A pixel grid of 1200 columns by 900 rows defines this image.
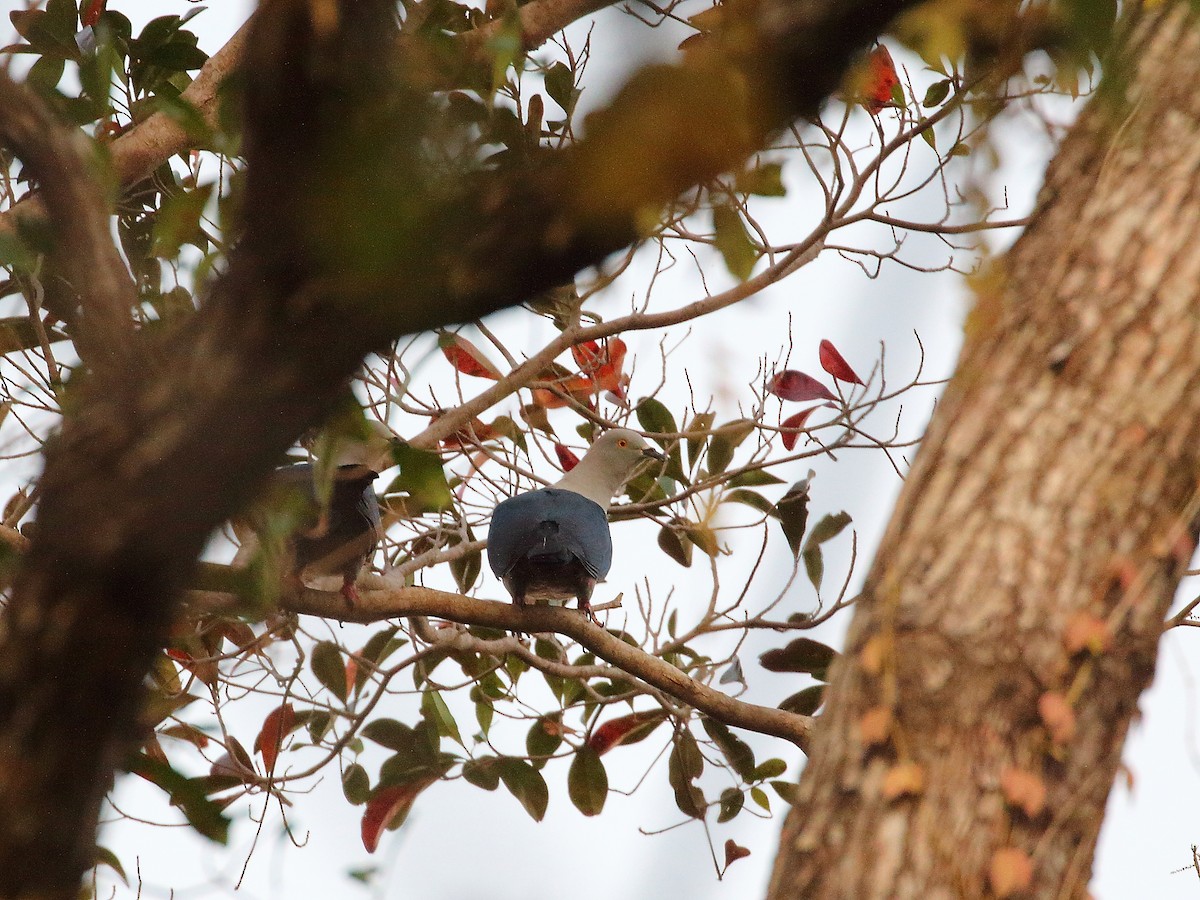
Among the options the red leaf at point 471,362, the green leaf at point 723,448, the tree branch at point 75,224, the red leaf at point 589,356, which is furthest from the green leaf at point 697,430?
the tree branch at point 75,224

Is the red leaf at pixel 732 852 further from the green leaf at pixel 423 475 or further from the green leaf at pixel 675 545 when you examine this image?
the green leaf at pixel 423 475

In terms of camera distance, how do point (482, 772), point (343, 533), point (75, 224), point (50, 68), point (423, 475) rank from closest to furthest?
point (75, 224) < point (423, 475) < point (343, 533) < point (50, 68) < point (482, 772)

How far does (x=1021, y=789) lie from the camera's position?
1.38 meters

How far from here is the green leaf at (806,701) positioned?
3902mm

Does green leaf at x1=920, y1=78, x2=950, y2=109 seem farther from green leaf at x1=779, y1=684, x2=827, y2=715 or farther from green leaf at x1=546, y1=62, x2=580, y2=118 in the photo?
green leaf at x1=779, y1=684, x2=827, y2=715

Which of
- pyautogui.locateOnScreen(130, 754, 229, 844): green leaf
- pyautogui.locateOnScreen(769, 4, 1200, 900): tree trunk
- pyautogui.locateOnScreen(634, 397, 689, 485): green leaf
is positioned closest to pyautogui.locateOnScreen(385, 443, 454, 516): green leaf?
pyautogui.locateOnScreen(130, 754, 229, 844): green leaf

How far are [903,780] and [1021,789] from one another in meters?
0.14

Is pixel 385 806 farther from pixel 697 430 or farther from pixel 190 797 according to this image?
pixel 190 797

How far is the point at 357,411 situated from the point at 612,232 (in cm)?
56

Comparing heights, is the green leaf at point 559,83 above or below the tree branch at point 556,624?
above

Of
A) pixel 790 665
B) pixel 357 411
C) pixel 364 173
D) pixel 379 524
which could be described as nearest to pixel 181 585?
pixel 357 411

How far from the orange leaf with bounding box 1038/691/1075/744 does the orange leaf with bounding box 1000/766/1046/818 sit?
0.06 meters

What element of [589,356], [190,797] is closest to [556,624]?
[589,356]

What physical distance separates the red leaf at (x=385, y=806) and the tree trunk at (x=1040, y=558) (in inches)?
116
